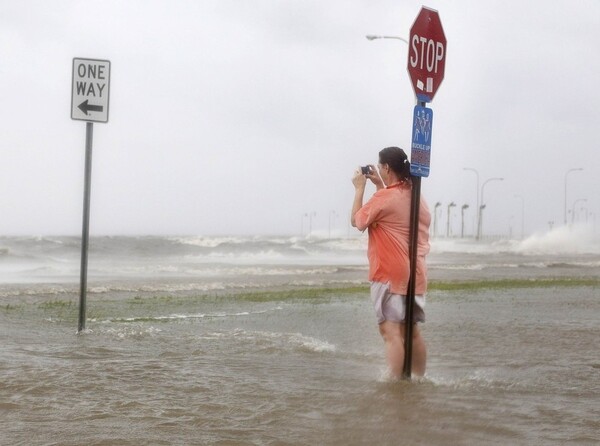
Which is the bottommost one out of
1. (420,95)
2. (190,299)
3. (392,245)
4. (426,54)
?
(190,299)

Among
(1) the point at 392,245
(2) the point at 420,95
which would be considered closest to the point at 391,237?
(1) the point at 392,245

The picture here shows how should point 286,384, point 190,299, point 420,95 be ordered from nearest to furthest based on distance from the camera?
1. point 420,95
2. point 286,384
3. point 190,299

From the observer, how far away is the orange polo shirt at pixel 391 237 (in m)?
6.51

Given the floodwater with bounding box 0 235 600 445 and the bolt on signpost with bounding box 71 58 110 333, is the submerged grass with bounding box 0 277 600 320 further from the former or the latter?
the bolt on signpost with bounding box 71 58 110 333

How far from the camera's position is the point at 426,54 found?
6.77 metres

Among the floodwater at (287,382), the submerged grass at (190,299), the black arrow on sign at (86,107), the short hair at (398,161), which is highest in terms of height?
the black arrow on sign at (86,107)

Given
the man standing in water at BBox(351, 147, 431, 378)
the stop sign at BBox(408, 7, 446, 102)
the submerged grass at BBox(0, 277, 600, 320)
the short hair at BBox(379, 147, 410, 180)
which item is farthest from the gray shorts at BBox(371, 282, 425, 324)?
the submerged grass at BBox(0, 277, 600, 320)

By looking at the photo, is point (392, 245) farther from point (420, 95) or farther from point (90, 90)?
point (90, 90)

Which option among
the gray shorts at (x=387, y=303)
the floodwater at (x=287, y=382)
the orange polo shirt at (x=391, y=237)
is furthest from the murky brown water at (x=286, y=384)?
the orange polo shirt at (x=391, y=237)

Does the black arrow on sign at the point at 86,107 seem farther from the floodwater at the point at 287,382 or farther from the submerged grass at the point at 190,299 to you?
the submerged grass at the point at 190,299

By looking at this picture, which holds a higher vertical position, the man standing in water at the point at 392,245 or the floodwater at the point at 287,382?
the man standing in water at the point at 392,245

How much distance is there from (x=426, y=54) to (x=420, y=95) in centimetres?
34

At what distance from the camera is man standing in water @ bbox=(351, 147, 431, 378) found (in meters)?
6.52

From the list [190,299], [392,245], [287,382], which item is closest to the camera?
[392,245]
